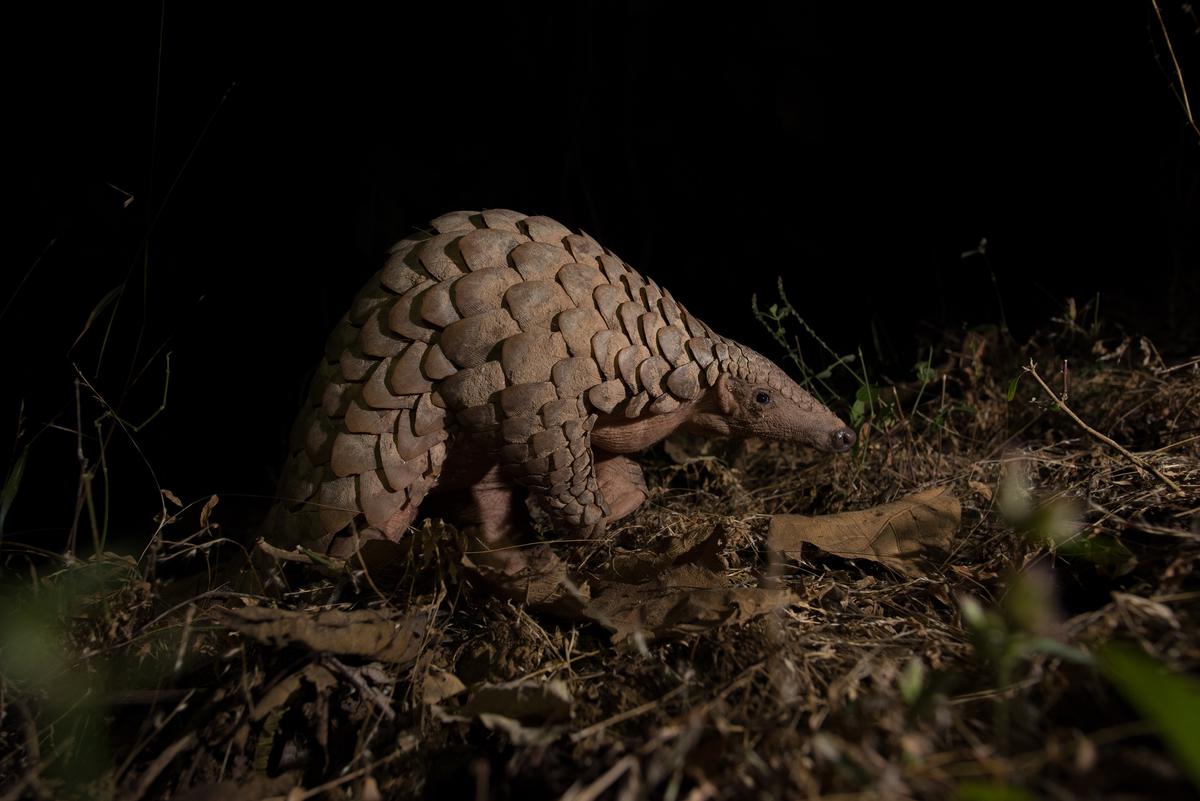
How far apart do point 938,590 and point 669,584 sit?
0.57 meters

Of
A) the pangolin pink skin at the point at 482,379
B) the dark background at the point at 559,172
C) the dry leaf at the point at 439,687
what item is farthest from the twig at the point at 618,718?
the dark background at the point at 559,172

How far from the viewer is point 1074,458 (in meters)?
2.11

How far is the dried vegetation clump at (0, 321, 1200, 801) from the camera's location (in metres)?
1.08

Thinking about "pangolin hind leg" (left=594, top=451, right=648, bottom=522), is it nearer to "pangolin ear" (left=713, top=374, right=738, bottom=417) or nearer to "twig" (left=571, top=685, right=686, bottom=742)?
"pangolin ear" (left=713, top=374, right=738, bottom=417)

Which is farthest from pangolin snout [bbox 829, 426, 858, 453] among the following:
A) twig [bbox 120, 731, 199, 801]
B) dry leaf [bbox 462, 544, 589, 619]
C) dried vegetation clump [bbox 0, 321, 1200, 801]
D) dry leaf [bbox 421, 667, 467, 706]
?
twig [bbox 120, 731, 199, 801]

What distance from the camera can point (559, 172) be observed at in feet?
9.69

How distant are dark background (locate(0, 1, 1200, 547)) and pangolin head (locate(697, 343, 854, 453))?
0.90m

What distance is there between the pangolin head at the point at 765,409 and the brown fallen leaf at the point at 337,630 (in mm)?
915

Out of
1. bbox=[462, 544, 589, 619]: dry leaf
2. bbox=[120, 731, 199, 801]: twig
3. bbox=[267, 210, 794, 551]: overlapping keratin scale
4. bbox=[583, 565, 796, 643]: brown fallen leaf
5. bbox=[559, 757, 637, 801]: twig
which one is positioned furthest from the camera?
bbox=[267, 210, 794, 551]: overlapping keratin scale

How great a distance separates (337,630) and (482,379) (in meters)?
0.58

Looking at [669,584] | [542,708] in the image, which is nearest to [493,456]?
[669,584]

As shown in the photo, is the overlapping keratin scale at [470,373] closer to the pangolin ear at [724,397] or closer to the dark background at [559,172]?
the pangolin ear at [724,397]

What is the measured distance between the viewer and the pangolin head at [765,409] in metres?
2.02

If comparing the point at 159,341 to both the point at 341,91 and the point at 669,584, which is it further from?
the point at 669,584
